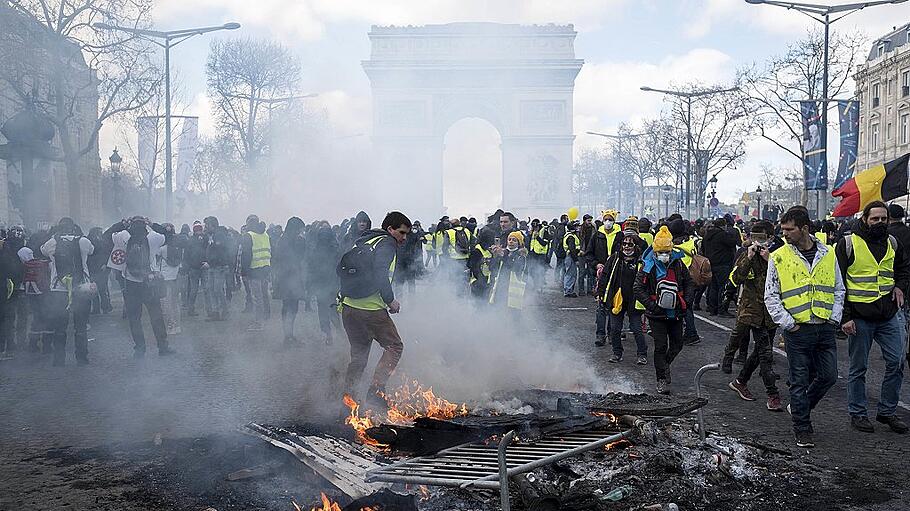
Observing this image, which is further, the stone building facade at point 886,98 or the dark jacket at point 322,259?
the stone building facade at point 886,98

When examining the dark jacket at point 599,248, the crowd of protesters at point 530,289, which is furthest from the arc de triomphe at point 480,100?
the dark jacket at point 599,248

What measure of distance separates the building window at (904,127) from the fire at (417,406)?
57.2 m

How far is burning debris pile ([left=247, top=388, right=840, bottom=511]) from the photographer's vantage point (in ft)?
14.4

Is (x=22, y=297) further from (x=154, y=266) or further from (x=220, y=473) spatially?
(x=220, y=473)

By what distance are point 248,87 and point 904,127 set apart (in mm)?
45356

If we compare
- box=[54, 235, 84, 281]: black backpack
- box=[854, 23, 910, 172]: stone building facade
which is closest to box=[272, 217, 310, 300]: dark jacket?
box=[54, 235, 84, 281]: black backpack

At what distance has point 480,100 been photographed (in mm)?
51562

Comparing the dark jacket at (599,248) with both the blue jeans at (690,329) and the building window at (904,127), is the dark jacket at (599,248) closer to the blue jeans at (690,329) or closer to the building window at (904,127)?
the blue jeans at (690,329)

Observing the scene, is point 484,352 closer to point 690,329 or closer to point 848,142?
point 690,329

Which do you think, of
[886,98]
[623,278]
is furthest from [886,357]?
[886,98]

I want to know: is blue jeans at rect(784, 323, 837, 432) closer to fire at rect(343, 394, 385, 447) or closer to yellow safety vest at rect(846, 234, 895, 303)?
yellow safety vest at rect(846, 234, 895, 303)

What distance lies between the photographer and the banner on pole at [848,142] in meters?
17.9

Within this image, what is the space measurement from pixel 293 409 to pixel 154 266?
159 inches

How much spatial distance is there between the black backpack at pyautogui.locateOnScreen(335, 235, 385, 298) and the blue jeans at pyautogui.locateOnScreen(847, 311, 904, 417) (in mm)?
3840
